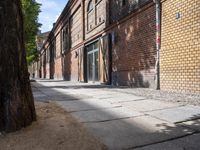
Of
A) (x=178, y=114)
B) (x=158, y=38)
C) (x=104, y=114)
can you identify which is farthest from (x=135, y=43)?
(x=178, y=114)

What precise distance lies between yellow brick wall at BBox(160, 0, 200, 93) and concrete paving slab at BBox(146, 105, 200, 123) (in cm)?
289

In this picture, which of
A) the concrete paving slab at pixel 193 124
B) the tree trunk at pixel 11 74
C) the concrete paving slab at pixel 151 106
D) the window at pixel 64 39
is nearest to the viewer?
the concrete paving slab at pixel 193 124

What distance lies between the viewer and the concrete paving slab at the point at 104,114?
5.83 meters

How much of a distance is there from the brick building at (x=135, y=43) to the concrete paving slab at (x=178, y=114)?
2.91m

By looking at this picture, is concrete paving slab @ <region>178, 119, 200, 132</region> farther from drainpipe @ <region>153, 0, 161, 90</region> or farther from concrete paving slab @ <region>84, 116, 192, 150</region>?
drainpipe @ <region>153, 0, 161, 90</region>

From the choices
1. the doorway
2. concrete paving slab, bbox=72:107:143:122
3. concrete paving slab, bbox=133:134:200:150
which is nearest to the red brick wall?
the doorway

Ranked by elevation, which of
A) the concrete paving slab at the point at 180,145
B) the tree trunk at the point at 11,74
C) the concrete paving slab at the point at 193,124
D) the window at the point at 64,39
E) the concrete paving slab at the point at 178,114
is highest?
the window at the point at 64,39

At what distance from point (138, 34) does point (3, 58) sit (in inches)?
348

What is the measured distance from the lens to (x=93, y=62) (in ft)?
69.3

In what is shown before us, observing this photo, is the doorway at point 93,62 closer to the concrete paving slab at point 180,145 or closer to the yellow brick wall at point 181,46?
the yellow brick wall at point 181,46

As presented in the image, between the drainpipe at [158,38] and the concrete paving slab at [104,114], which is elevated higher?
the drainpipe at [158,38]

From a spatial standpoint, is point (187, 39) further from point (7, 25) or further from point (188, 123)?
point (7, 25)

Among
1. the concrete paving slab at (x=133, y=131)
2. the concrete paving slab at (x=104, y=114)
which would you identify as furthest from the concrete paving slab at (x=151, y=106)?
the concrete paving slab at (x=133, y=131)

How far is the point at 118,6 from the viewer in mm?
15914
